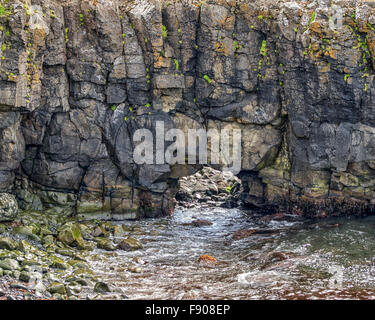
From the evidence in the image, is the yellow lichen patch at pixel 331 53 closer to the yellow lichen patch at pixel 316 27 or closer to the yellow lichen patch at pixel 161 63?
the yellow lichen patch at pixel 316 27

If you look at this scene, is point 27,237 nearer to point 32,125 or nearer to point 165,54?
point 32,125

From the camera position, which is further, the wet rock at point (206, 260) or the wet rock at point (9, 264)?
the wet rock at point (206, 260)

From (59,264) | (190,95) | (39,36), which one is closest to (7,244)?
(59,264)

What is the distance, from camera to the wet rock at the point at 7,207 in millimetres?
24850

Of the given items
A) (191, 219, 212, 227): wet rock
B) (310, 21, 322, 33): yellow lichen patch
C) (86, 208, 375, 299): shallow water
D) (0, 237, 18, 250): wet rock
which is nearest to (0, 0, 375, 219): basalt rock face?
(310, 21, 322, 33): yellow lichen patch

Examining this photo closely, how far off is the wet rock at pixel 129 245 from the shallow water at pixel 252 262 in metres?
0.46

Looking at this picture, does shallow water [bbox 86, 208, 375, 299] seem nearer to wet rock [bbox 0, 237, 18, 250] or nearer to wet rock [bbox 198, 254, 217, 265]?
wet rock [bbox 198, 254, 217, 265]

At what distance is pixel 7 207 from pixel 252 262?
13725mm

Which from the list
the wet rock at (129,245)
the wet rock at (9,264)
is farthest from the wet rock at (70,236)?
the wet rock at (9,264)

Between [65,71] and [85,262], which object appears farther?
[65,71]

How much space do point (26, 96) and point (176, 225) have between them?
39.1 feet

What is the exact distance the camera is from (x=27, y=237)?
2323 centimetres

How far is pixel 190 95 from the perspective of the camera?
29938 mm
